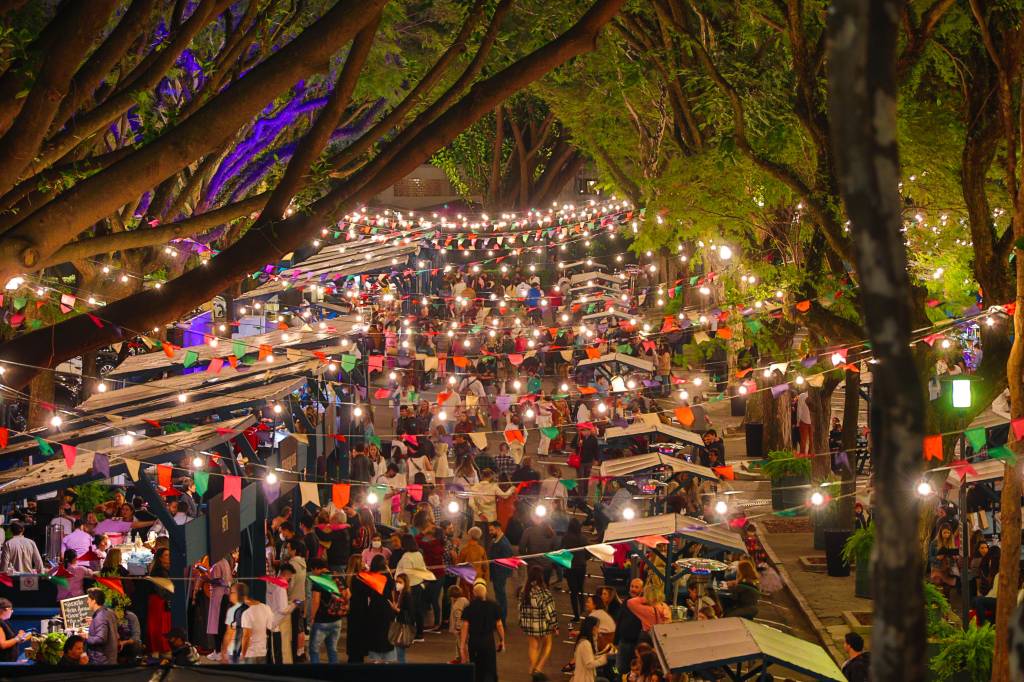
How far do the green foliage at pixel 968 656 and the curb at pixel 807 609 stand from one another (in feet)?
6.52

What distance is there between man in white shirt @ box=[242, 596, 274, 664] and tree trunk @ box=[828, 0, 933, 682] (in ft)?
32.0

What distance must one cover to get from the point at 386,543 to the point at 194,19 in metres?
9.23

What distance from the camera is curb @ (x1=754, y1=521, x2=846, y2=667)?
12.3 metres

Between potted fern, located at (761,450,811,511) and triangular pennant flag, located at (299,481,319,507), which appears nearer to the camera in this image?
triangular pennant flag, located at (299,481,319,507)

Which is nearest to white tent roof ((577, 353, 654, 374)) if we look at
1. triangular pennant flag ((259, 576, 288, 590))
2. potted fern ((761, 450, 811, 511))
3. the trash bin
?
potted fern ((761, 450, 811, 511))

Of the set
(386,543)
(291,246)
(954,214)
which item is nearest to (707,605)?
(386,543)

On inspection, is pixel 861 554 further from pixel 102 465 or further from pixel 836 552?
pixel 102 465

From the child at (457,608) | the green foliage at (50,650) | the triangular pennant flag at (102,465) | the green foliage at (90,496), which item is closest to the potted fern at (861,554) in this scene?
the child at (457,608)

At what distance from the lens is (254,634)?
10.9 m

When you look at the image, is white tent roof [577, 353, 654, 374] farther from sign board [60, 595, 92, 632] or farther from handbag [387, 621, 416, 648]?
sign board [60, 595, 92, 632]

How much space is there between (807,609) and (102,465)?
862 cm

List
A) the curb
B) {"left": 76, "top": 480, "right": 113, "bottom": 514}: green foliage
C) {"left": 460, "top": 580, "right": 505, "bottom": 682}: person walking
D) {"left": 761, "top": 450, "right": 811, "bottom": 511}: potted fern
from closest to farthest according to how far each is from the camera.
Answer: {"left": 460, "top": 580, "right": 505, "bottom": 682}: person walking → the curb → {"left": 76, "top": 480, "right": 113, "bottom": 514}: green foliage → {"left": 761, "top": 450, "right": 811, "bottom": 511}: potted fern

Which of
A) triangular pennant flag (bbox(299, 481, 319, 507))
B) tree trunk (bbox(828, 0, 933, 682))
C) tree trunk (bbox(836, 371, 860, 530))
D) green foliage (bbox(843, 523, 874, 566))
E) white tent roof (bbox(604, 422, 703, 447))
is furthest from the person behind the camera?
Answer: white tent roof (bbox(604, 422, 703, 447))

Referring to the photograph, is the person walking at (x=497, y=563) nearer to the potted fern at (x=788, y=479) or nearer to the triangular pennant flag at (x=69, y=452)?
the triangular pennant flag at (x=69, y=452)
